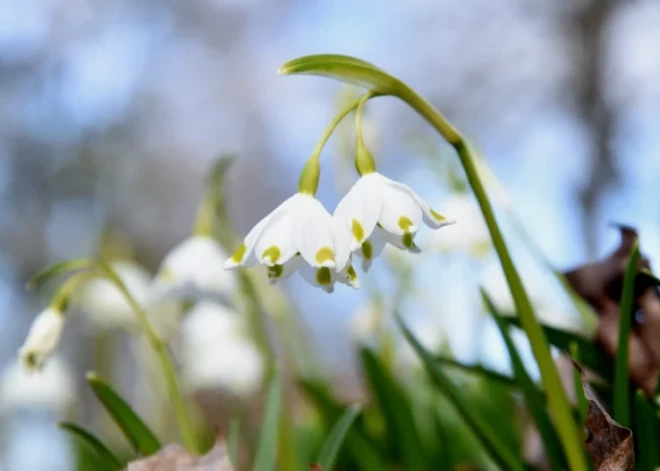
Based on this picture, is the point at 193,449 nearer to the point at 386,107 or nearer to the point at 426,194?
the point at 426,194

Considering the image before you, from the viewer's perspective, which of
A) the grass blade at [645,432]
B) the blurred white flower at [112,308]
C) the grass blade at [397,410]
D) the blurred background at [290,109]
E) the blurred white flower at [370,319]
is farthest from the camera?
the blurred background at [290,109]

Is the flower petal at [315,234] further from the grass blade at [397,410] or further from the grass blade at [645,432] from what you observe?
the grass blade at [397,410]

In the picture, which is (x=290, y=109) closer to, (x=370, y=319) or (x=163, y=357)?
(x=370, y=319)

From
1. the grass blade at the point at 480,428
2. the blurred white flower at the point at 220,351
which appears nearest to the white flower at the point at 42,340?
the grass blade at the point at 480,428

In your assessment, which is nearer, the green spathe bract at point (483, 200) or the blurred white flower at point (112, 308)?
the green spathe bract at point (483, 200)

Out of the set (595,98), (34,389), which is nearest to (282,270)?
(34,389)

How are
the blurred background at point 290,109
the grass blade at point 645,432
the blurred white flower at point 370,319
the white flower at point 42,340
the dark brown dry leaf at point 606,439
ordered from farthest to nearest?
1. the blurred background at point 290,109
2. the blurred white flower at point 370,319
3. the white flower at point 42,340
4. the grass blade at point 645,432
5. the dark brown dry leaf at point 606,439

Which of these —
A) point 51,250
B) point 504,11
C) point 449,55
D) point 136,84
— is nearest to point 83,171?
point 51,250

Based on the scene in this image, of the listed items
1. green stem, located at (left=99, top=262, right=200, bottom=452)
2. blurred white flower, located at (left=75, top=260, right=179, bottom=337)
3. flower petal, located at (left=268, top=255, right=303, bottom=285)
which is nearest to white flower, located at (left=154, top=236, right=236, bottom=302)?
green stem, located at (left=99, top=262, right=200, bottom=452)
